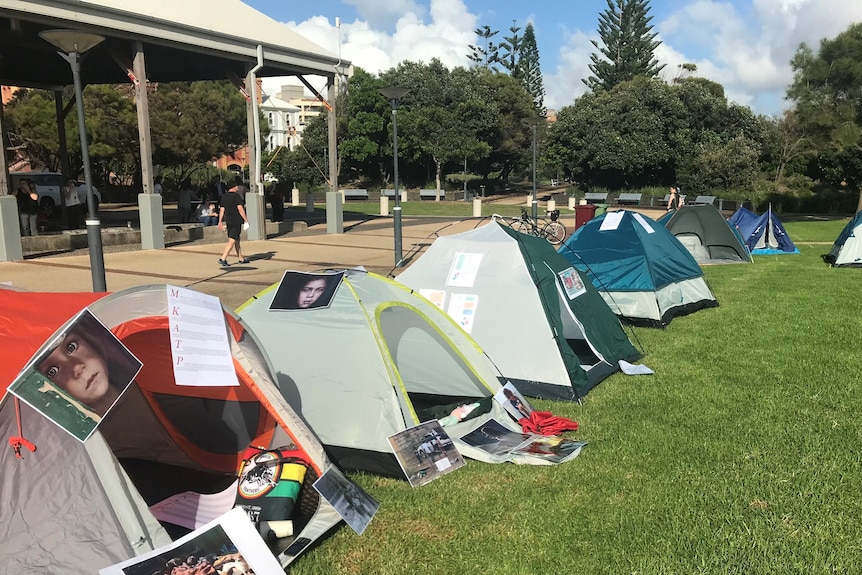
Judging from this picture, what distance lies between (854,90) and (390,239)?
65.2 ft

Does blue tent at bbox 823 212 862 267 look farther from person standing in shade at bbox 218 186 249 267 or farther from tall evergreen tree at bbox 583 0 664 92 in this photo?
tall evergreen tree at bbox 583 0 664 92

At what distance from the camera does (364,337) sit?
469 cm

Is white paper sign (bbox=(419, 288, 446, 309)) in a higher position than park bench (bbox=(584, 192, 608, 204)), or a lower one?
lower

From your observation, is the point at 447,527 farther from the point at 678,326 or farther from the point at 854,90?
the point at 854,90

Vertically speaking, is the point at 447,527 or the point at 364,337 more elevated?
the point at 364,337

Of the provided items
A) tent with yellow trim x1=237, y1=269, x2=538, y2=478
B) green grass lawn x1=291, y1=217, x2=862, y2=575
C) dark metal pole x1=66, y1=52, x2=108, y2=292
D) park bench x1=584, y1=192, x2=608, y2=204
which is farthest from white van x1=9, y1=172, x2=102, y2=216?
park bench x1=584, y1=192, x2=608, y2=204

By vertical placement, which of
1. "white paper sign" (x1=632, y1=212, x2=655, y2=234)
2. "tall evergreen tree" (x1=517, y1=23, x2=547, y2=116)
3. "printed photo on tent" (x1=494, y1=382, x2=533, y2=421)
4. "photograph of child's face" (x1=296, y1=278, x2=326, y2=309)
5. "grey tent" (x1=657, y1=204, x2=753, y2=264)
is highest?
"tall evergreen tree" (x1=517, y1=23, x2=547, y2=116)

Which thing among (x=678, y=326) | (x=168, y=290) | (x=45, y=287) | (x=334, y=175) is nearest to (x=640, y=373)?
(x=678, y=326)

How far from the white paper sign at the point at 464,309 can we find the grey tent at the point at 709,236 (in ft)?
31.0

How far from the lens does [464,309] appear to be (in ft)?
21.0

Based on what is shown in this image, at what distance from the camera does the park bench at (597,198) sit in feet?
120

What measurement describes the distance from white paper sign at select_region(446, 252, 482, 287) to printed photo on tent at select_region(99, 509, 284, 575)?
12.0 ft

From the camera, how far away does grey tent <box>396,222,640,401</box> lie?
234 inches

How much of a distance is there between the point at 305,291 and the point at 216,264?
28.3 feet
